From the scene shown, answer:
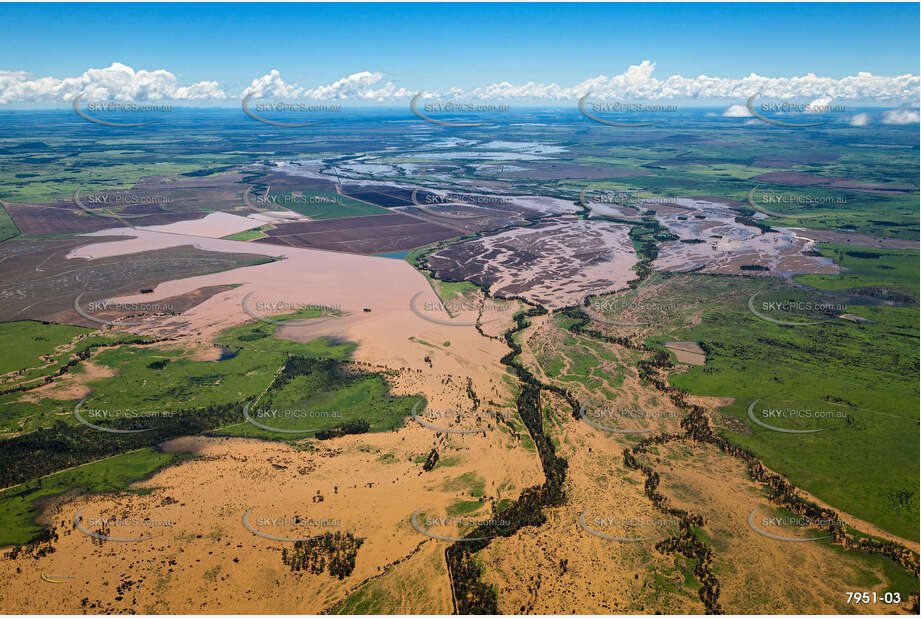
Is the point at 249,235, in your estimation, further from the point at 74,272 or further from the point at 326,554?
the point at 326,554

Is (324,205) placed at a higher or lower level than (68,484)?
higher

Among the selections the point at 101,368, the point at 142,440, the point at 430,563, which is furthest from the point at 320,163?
the point at 430,563

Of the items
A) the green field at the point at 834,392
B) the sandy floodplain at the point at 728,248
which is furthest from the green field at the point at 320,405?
the sandy floodplain at the point at 728,248

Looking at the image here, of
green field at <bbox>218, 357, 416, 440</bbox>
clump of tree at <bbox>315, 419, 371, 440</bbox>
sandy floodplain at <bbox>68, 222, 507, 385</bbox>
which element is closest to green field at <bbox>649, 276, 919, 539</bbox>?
sandy floodplain at <bbox>68, 222, 507, 385</bbox>

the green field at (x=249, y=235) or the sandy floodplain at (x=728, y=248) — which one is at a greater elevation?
the green field at (x=249, y=235)

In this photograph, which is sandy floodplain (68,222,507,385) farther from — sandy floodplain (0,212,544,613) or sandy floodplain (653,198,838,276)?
sandy floodplain (653,198,838,276)

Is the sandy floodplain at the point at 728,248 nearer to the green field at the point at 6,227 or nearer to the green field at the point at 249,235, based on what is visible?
the green field at the point at 249,235

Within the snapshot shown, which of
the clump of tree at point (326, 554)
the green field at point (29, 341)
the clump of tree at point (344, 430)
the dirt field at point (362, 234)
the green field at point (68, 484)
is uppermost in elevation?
the dirt field at point (362, 234)

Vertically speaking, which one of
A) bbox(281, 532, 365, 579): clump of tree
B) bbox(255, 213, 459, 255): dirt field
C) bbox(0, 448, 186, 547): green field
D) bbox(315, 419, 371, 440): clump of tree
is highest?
bbox(255, 213, 459, 255): dirt field

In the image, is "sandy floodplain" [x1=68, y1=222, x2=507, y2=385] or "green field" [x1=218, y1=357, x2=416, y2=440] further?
"sandy floodplain" [x1=68, y1=222, x2=507, y2=385]

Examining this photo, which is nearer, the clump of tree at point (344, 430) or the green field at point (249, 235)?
the clump of tree at point (344, 430)

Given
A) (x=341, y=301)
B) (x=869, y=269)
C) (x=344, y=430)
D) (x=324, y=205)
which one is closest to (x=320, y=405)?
(x=344, y=430)

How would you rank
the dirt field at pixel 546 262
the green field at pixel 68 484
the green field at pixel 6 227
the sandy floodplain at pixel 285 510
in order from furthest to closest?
the green field at pixel 6 227 < the dirt field at pixel 546 262 < the green field at pixel 68 484 < the sandy floodplain at pixel 285 510
